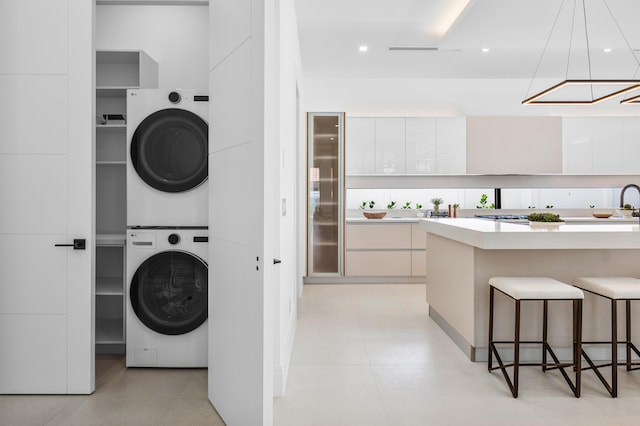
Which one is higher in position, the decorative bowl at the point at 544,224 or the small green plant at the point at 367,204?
the small green plant at the point at 367,204

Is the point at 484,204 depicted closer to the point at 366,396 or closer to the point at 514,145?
the point at 514,145

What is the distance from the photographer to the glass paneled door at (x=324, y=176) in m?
5.92

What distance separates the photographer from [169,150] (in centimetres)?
296

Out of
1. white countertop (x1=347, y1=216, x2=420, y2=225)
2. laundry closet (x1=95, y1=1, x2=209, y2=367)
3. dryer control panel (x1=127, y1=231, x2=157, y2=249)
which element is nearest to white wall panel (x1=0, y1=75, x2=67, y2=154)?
laundry closet (x1=95, y1=1, x2=209, y2=367)

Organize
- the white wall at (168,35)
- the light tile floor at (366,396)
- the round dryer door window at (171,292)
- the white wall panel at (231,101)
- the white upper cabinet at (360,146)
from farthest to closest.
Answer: the white upper cabinet at (360,146)
the white wall at (168,35)
the round dryer door window at (171,292)
the light tile floor at (366,396)
the white wall panel at (231,101)

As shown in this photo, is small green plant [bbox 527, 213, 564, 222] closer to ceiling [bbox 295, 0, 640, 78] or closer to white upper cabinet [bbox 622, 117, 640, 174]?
ceiling [bbox 295, 0, 640, 78]

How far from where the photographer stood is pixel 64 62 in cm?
253

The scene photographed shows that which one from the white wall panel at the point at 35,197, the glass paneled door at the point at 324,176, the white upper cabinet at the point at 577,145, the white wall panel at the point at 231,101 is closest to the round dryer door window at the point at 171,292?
the white wall panel at the point at 35,197

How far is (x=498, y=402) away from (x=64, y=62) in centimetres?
321

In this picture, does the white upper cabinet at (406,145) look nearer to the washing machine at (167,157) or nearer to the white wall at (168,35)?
the white wall at (168,35)

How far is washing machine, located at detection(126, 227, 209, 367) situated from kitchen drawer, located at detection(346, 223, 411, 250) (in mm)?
3327

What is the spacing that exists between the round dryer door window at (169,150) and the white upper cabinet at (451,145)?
4109 millimetres

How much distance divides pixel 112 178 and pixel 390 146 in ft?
12.8

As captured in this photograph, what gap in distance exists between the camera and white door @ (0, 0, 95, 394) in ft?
8.29
